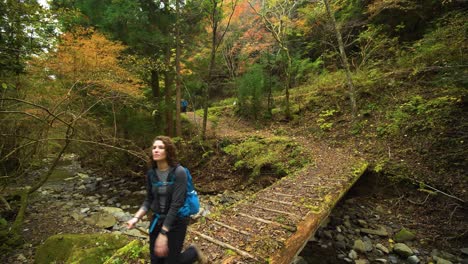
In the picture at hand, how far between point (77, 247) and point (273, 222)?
369cm

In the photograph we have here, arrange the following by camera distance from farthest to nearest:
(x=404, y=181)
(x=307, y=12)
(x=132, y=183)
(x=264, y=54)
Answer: (x=264, y=54) → (x=307, y=12) → (x=132, y=183) → (x=404, y=181)

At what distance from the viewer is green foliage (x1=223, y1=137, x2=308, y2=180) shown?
26.3 ft

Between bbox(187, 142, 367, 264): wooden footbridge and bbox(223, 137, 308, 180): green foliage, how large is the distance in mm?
1799

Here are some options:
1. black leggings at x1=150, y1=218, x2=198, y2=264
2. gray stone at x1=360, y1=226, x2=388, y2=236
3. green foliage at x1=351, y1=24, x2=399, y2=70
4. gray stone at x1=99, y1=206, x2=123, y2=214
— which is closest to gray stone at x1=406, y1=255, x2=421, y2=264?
gray stone at x1=360, y1=226, x2=388, y2=236

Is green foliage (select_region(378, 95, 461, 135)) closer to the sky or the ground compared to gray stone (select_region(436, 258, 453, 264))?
closer to the sky

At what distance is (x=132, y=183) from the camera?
1077cm

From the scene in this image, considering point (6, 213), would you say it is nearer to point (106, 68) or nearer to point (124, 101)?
point (124, 101)

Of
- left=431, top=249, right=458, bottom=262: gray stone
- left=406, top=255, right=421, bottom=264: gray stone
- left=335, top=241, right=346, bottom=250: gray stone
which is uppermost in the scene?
left=431, top=249, right=458, bottom=262: gray stone

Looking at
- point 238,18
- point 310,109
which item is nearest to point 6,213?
point 310,109

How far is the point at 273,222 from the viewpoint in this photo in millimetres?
3855

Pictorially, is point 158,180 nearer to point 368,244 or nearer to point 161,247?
point 161,247

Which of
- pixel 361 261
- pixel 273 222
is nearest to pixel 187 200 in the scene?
pixel 273 222

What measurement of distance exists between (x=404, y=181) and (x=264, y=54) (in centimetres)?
1053

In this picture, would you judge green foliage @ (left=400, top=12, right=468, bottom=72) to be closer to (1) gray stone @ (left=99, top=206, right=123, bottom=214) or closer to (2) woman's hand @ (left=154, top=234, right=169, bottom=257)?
(2) woman's hand @ (left=154, top=234, right=169, bottom=257)
